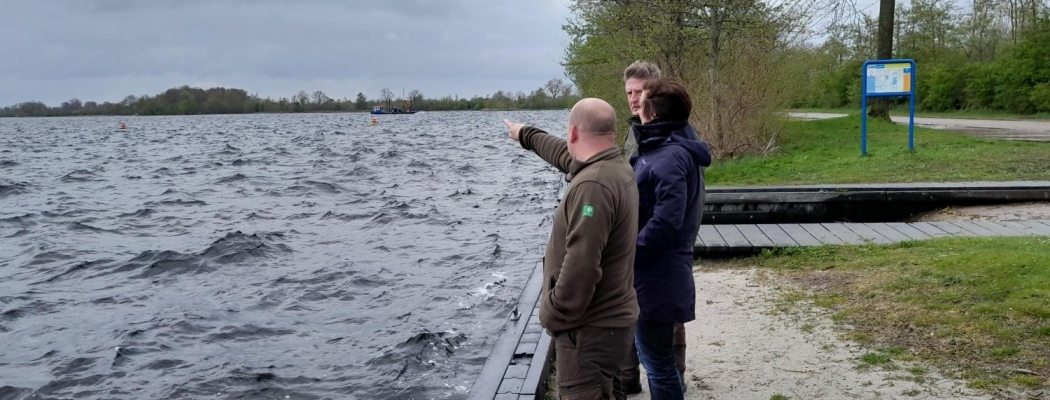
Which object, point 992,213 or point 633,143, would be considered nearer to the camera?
point 633,143

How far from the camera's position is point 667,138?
405cm

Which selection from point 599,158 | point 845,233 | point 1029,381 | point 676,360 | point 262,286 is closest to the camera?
point 599,158

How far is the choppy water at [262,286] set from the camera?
712 cm

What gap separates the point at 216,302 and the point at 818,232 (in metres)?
6.69

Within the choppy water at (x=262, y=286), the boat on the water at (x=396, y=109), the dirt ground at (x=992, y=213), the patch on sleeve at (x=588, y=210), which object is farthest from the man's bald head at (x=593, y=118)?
the boat on the water at (x=396, y=109)

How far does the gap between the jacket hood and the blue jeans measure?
81 centimetres

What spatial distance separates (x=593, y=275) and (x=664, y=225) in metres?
0.68

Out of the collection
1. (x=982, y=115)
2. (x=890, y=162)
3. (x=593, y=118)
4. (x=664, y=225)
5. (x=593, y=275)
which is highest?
(x=593, y=118)

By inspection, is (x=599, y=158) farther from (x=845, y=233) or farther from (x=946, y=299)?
(x=845, y=233)

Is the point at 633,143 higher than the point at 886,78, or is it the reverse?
the point at 886,78

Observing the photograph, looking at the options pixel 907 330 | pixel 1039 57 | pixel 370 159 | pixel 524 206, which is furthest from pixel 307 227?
pixel 1039 57

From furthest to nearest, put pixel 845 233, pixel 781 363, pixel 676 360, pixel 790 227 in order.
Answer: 1. pixel 790 227
2. pixel 845 233
3. pixel 781 363
4. pixel 676 360

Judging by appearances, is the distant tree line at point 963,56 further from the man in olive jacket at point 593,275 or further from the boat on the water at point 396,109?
the boat on the water at point 396,109

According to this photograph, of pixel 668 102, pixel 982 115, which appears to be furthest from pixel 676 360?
pixel 982 115
